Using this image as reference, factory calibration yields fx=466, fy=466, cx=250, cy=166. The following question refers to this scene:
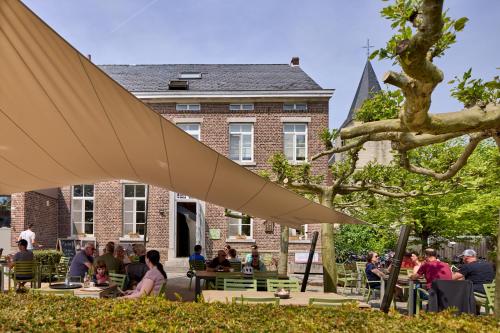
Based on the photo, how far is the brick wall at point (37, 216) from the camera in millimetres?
15297

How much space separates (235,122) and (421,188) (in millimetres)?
8810

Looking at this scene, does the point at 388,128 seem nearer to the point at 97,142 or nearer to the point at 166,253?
the point at 97,142

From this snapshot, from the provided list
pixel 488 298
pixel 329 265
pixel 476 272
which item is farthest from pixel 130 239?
pixel 488 298

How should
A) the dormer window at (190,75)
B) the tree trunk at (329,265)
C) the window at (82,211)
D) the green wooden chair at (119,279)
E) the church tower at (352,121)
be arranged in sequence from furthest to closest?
1. the church tower at (352,121)
2. the dormer window at (190,75)
3. the window at (82,211)
4. the tree trunk at (329,265)
5. the green wooden chair at (119,279)

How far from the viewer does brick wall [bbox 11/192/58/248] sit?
15.3m

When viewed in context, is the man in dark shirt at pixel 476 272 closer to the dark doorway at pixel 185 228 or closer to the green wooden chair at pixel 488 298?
the green wooden chair at pixel 488 298

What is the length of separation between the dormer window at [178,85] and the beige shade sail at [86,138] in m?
10.5

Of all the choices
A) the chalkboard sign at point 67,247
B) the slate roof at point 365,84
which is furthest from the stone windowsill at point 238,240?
the slate roof at point 365,84

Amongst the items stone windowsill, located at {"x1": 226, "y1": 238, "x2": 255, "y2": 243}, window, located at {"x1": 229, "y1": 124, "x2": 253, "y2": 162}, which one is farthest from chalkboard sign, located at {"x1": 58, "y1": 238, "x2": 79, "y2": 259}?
window, located at {"x1": 229, "y1": 124, "x2": 253, "y2": 162}

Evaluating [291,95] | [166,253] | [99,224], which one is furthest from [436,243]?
[99,224]

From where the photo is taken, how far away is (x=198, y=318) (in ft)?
10.5

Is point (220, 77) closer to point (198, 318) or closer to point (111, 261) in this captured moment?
point (111, 261)

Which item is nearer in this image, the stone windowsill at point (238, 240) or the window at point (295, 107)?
the stone windowsill at point (238, 240)

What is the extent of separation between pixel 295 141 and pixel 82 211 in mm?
8308
